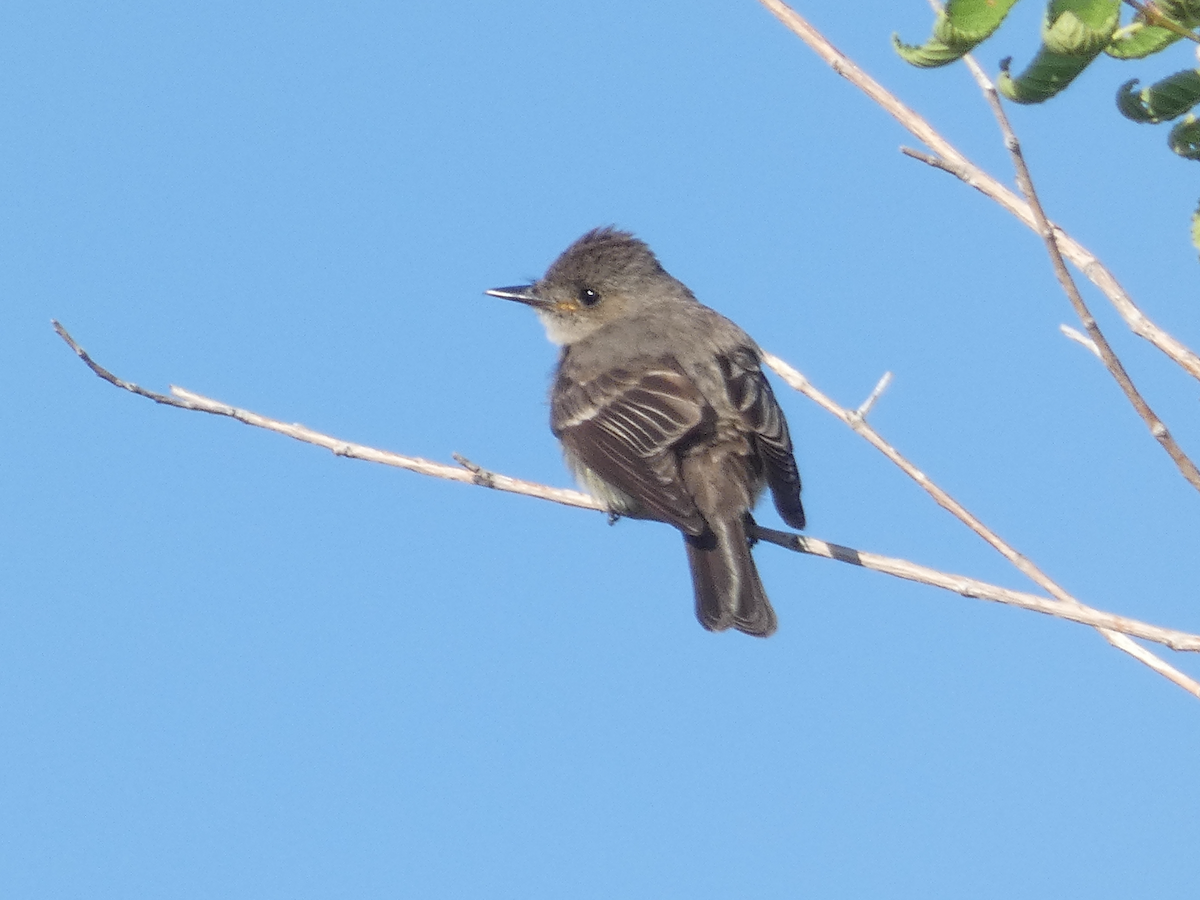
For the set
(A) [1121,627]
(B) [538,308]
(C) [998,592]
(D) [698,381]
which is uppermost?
(B) [538,308]

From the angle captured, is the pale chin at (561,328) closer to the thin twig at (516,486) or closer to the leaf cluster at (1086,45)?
the thin twig at (516,486)

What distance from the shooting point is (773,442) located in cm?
527

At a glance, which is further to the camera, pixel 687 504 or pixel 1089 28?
pixel 687 504

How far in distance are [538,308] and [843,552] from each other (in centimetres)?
295

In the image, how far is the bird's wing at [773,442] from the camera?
17.1ft

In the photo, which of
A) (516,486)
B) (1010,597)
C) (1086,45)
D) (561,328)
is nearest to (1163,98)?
(1086,45)

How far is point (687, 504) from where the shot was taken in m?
4.98

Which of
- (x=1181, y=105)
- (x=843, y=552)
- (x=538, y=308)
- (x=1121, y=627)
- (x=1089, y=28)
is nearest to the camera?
(x=1089, y=28)

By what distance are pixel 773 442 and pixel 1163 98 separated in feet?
9.62

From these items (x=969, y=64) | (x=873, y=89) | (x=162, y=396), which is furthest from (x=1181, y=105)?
(x=162, y=396)

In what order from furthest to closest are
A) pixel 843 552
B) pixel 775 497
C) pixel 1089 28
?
pixel 775 497
pixel 843 552
pixel 1089 28

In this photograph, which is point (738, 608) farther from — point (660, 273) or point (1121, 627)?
point (660, 273)

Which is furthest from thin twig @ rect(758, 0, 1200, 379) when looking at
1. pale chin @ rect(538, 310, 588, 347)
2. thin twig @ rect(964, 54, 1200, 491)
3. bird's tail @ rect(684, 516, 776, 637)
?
pale chin @ rect(538, 310, 588, 347)

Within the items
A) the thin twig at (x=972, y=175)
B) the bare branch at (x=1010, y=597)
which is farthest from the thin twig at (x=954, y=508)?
the thin twig at (x=972, y=175)
